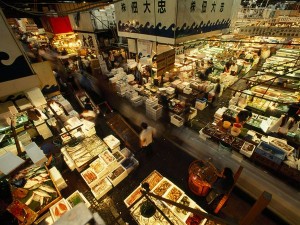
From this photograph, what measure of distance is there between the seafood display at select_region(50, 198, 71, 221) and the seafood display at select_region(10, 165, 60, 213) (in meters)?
0.22

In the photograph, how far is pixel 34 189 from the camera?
561 cm

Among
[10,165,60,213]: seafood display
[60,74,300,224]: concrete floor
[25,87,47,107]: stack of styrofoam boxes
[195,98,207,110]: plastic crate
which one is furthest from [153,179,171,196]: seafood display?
[195,98,207,110]: plastic crate

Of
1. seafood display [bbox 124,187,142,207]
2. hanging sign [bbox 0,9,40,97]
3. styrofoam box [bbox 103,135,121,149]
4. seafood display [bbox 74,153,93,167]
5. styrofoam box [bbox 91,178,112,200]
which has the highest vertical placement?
hanging sign [bbox 0,9,40,97]

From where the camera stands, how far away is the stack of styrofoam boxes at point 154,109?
408 inches

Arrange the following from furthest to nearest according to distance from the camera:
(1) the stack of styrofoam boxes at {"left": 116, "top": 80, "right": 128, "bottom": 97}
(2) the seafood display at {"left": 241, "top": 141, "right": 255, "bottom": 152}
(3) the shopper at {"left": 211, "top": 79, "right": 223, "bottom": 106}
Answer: (1) the stack of styrofoam boxes at {"left": 116, "top": 80, "right": 128, "bottom": 97} → (3) the shopper at {"left": 211, "top": 79, "right": 223, "bottom": 106} → (2) the seafood display at {"left": 241, "top": 141, "right": 255, "bottom": 152}

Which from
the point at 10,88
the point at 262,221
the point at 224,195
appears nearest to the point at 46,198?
the point at 10,88

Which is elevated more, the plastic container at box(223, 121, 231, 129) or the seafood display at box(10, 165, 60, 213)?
the seafood display at box(10, 165, 60, 213)

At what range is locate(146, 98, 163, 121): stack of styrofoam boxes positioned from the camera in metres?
10.4

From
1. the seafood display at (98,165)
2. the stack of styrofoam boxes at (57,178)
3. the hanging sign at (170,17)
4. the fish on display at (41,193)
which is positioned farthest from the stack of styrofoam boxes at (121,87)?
the fish on display at (41,193)

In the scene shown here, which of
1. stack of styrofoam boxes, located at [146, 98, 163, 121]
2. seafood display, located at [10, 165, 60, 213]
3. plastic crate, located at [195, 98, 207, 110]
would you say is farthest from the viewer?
plastic crate, located at [195, 98, 207, 110]

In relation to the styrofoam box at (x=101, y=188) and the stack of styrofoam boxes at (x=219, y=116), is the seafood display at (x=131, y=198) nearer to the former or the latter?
the styrofoam box at (x=101, y=188)

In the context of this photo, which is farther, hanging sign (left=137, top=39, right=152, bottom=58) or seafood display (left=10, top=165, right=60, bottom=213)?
hanging sign (left=137, top=39, right=152, bottom=58)

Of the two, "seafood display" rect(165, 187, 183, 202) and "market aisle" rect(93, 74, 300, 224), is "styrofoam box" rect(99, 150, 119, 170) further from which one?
"market aisle" rect(93, 74, 300, 224)

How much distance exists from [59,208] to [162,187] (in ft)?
11.8
